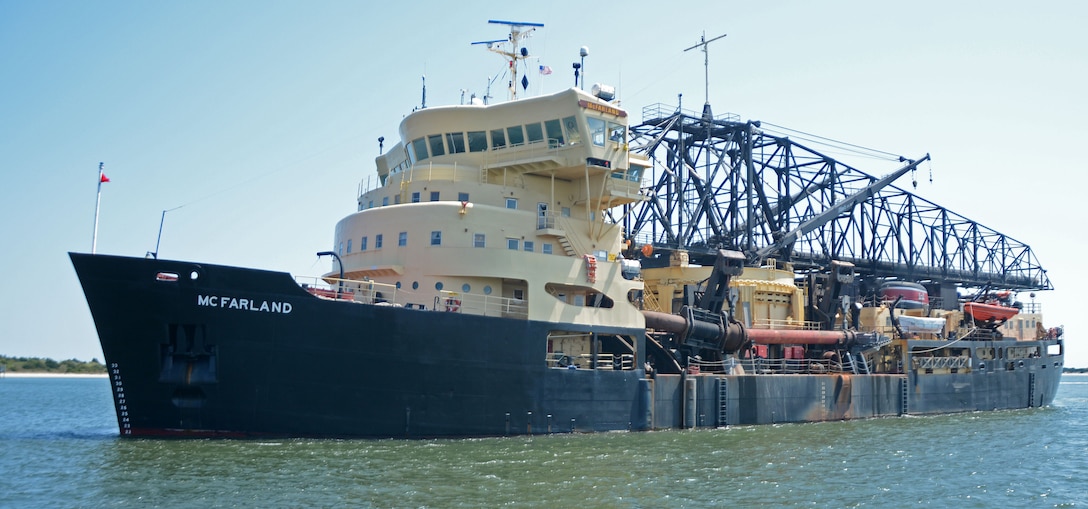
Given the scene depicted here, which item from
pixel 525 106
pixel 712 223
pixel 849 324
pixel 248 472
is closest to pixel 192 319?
pixel 248 472

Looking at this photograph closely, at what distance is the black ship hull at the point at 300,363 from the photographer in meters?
20.5

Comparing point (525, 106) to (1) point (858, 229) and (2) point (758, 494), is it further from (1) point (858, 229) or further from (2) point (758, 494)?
(1) point (858, 229)

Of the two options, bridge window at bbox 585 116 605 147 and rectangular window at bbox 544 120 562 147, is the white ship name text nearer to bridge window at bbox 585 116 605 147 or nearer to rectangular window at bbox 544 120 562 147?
rectangular window at bbox 544 120 562 147

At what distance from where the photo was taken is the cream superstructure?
24.5 meters

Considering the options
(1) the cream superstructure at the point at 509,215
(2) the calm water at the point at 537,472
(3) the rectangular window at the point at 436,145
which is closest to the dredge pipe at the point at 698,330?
(1) the cream superstructure at the point at 509,215

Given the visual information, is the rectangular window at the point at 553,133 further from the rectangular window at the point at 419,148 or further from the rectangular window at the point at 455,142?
the rectangular window at the point at 419,148

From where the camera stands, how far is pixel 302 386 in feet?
69.8

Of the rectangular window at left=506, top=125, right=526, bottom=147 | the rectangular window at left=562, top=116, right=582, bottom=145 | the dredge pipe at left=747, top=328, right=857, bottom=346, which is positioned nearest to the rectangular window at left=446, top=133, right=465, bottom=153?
the rectangular window at left=506, top=125, right=526, bottom=147

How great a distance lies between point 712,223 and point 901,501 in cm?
3054

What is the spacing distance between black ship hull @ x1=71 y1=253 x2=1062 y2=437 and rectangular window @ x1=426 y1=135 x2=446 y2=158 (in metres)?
6.77

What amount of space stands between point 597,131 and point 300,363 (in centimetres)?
1133

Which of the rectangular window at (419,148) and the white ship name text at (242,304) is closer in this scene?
the white ship name text at (242,304)

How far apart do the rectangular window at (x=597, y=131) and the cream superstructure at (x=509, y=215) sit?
45mm

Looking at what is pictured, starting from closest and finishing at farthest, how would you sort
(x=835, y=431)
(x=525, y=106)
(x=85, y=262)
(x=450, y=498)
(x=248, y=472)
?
(x=450, y=498) < (x=248, y=472) < (x=85, y=262) < (x=525, y=106) < (x=835, y=431)
